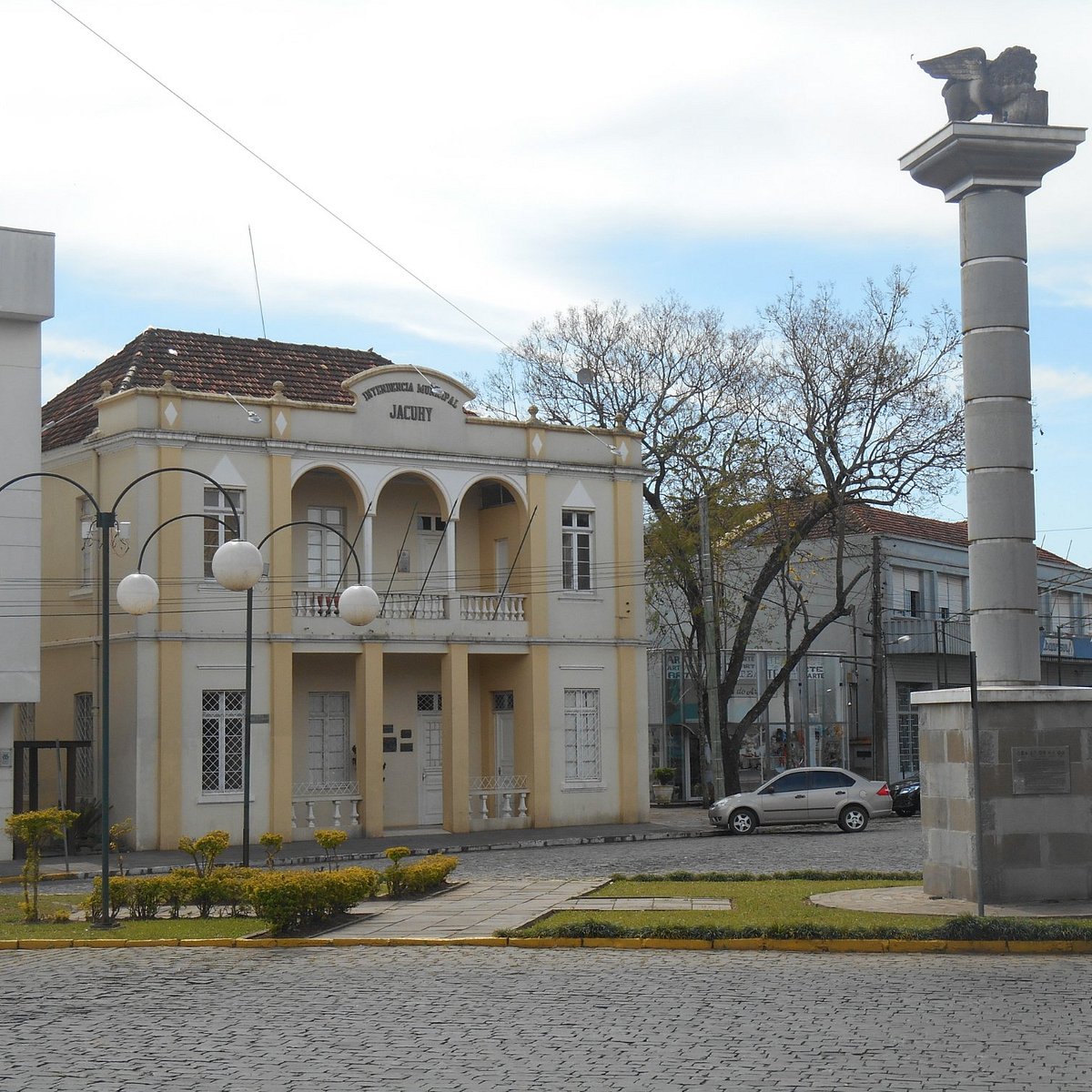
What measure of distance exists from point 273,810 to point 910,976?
69.7 ft

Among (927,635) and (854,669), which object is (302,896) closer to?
(854,669)

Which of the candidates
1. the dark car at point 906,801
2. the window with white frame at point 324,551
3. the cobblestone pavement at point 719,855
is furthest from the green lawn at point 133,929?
the dark car at point 906,801

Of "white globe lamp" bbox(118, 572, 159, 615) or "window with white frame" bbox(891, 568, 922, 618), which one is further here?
"window with white frame" bbox(891, 568, 922, 618)

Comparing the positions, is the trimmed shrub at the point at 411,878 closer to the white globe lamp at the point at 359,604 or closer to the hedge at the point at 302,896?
the hedge at the point at 302,896

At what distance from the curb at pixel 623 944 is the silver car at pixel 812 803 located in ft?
62.4

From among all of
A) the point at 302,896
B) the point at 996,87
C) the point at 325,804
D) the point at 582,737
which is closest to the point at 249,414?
the point at 325,804

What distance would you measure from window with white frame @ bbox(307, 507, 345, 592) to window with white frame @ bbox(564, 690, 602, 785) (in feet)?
Result: 20.0

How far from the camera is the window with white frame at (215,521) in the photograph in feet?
108

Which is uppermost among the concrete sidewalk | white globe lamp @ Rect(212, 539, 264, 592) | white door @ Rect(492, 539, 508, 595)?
white door @ Rect(492, 539, 508, 595)

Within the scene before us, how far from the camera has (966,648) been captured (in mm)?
55781

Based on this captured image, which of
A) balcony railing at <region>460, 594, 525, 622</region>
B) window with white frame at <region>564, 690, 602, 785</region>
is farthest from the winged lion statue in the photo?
window with white frame at <region>564, 690, 602, 785</region>

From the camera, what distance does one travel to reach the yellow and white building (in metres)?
32.4

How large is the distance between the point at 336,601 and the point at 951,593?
30144mm

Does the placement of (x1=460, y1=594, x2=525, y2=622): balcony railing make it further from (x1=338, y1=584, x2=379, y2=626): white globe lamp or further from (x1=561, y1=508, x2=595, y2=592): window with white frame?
(x1=338, y1=584, x2=379, y2=626): white globe lamp
